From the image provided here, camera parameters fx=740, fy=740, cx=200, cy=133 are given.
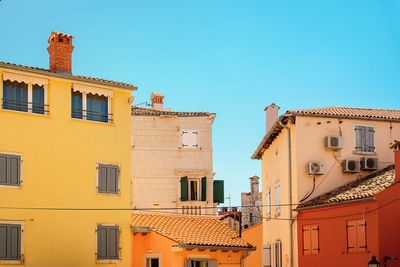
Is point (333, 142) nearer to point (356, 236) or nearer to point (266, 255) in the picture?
point (356, 236)

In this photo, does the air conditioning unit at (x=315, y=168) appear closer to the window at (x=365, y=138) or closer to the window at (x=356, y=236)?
the window at (x=365, y=138)

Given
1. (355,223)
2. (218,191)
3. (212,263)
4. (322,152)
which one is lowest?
(212,263)

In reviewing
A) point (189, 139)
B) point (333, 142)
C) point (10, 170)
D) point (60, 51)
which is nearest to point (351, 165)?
point (333, 142)

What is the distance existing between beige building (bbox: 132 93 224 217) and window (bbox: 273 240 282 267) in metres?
10.3

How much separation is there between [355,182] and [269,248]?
7.07 meters

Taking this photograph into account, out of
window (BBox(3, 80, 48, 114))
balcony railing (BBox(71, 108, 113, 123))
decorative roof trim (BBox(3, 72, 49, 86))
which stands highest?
decorative roof trim (BBox(3, 72, 49, 86))

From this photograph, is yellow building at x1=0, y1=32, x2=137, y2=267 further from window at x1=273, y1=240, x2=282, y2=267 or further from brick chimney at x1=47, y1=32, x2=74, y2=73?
window at x1=273, y1=240, x2=282, y2=267

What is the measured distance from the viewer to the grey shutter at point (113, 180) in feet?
100

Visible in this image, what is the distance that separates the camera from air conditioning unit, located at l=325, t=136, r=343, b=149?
110ft

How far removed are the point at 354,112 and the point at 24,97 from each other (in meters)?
15.6

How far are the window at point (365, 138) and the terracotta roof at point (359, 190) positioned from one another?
1.26m

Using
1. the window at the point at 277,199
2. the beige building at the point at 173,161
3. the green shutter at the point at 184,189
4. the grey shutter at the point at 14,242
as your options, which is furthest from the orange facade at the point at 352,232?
the beige building at the point at 173,161

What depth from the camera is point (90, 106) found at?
3073 centimetres

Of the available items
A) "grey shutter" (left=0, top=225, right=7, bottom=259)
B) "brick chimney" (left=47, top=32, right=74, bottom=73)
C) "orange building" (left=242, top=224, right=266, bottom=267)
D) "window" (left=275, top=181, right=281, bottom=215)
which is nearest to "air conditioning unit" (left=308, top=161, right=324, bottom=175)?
"window" (left=275, top=181, right=281, bottom=215)
